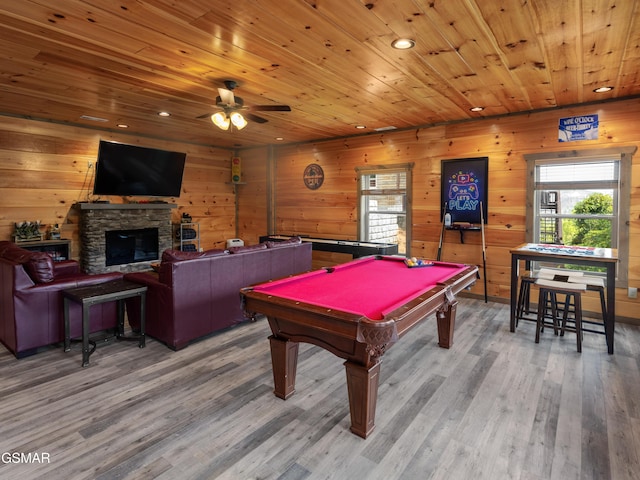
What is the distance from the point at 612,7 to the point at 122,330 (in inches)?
182

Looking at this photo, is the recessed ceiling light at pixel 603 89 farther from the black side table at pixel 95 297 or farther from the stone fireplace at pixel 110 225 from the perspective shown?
the stone fireplace at pixel 110 225

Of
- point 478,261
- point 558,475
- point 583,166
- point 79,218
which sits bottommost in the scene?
point 558,475

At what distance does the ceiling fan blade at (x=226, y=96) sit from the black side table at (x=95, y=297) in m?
1.93

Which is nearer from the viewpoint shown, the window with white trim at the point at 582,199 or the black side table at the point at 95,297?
the black side table at the point at 95,297

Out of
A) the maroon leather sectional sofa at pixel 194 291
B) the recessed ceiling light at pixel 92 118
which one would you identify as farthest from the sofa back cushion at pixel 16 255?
the recessed ceiling light at pixel 92 118

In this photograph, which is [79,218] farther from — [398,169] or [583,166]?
[583,166]

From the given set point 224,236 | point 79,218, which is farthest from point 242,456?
point 224,236

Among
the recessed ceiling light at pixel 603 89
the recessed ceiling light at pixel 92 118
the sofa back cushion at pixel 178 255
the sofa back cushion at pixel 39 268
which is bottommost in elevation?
the sofa back cushion at pixel 39 268

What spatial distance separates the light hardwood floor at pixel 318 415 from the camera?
188 centimetres

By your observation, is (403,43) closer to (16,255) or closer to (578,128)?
(578,128)

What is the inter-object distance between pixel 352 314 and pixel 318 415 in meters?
0.87

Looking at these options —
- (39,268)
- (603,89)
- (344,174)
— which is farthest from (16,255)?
(603,89)

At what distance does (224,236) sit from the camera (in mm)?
7824

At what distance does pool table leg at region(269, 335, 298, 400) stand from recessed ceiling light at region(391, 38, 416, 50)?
2.28 meters
